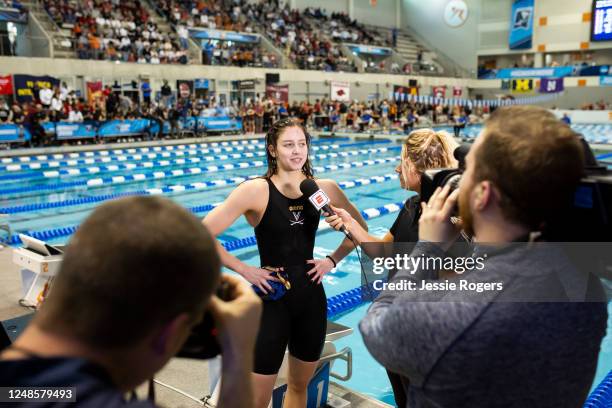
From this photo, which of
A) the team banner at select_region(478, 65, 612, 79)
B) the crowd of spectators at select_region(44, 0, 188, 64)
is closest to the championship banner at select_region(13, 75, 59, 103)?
the crowd of spectators at select_region(44, 0, 188, 64)

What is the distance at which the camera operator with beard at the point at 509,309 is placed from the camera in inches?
39.3

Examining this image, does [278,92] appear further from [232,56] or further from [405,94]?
[405,94]

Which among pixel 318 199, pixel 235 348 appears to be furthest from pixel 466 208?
pixel 318 199

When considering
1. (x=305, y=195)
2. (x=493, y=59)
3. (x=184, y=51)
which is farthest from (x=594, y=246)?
(x=493, y=59)

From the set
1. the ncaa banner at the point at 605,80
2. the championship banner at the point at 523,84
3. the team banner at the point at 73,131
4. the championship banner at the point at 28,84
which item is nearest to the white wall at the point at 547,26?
the ncaa banner at the point at 605,80

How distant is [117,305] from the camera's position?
776mm

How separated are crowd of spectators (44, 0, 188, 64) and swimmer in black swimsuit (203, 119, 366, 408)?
18.8m

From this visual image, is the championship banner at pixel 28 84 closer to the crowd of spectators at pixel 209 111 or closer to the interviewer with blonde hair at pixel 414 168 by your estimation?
the crowd of spectators at pixel 209 111

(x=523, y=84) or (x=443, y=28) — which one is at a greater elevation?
(x=443, y=28)

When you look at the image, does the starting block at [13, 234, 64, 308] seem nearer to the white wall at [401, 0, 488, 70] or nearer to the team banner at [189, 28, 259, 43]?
the team banner at [189, 28, 259, 43]

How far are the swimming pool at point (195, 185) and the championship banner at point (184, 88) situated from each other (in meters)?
3.74

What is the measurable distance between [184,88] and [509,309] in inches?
827

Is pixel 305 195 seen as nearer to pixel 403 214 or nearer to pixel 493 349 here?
pixel 403 214

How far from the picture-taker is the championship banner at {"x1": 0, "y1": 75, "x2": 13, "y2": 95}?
16.7 m
